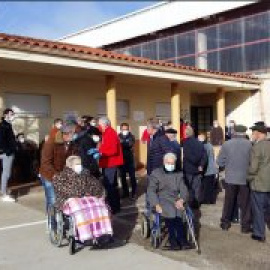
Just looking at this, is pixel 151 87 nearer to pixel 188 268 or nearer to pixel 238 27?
pixel 238 27

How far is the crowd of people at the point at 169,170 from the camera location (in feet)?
20.6

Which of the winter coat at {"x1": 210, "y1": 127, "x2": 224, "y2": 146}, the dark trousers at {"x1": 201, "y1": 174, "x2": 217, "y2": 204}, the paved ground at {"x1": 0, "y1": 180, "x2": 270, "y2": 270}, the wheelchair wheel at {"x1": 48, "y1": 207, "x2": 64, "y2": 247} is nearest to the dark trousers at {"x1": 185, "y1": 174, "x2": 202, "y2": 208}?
the dark trousers at {"x1": 201, "y1": 174, "x2": 217, "y2": 204}

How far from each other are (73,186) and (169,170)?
127 centimetres

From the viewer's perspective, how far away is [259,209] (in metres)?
Answer: 6.83

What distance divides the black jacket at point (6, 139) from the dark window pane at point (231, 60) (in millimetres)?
12515

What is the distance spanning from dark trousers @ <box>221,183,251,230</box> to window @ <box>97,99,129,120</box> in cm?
809

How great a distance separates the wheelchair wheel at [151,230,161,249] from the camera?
6.35 meters

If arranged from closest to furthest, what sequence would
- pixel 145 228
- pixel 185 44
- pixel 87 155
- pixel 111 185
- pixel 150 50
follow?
1. pixel 145 228
2. pixel 87 155
3. pixel 111 185
4. pixel 185 44
5. pixel 150 50

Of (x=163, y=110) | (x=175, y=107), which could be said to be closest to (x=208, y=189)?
(x=175, y=107)

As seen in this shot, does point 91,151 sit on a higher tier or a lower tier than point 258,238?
higher

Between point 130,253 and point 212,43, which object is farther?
point 212,43

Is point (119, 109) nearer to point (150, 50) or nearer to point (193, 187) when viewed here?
point (193, 187)

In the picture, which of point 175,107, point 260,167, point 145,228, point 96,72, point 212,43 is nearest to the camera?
point 260,167

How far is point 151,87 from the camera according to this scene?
16906mm
